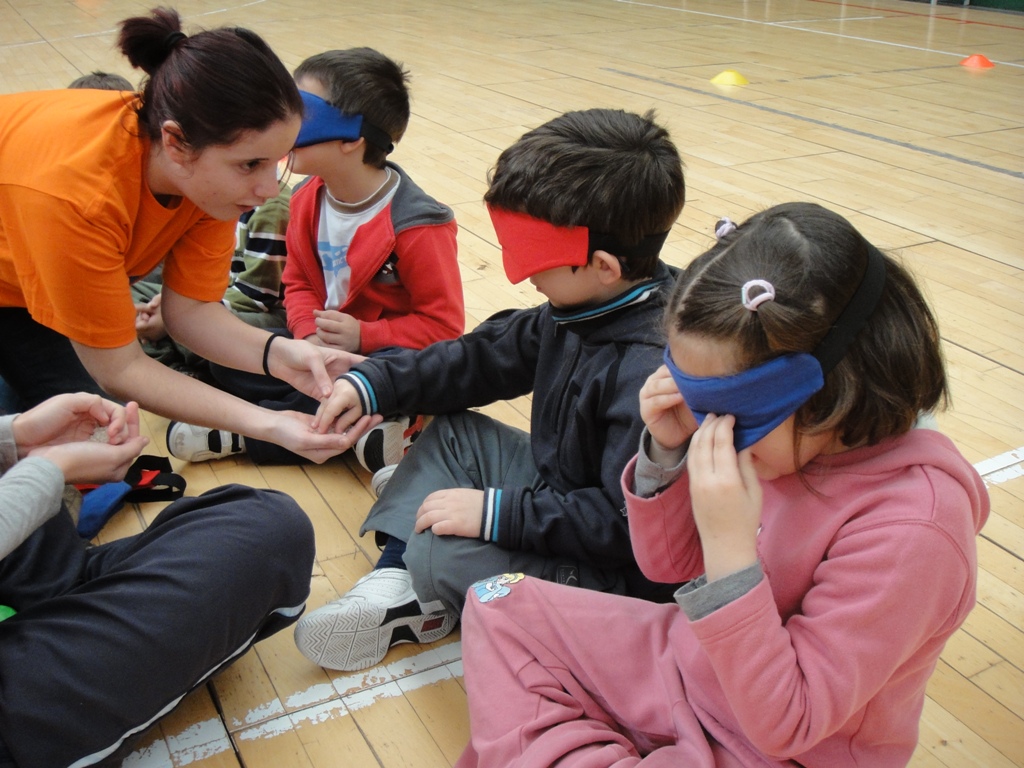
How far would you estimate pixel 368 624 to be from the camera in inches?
58.2

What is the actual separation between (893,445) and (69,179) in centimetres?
132

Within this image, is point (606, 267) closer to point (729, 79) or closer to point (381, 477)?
point (381, 477)

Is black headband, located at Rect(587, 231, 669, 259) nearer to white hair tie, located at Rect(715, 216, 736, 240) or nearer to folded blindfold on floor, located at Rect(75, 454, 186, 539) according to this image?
white hair tie, located at Rect(715, 216, 736, 240)

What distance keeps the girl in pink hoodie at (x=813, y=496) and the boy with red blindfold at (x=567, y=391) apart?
36 centimetres

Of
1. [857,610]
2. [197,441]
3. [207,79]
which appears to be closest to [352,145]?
[207,79]

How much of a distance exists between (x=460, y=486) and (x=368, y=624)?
1.04 feet

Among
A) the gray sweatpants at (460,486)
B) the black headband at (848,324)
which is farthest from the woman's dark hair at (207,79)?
the black headband at (848,324)

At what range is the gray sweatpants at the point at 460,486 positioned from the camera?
4.88 feet

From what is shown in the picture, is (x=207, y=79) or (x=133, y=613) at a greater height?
(x=207, y=79)

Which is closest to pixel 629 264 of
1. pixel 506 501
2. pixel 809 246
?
pixel 506 501

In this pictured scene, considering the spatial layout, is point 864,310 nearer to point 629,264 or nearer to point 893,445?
point 893,445

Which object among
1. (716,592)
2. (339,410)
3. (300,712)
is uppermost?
(716,592)

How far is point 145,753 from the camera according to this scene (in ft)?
4.35

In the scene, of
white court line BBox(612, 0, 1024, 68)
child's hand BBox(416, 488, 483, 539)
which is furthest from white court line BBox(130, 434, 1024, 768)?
white court line BBox(612, 0, 1024, 68)
